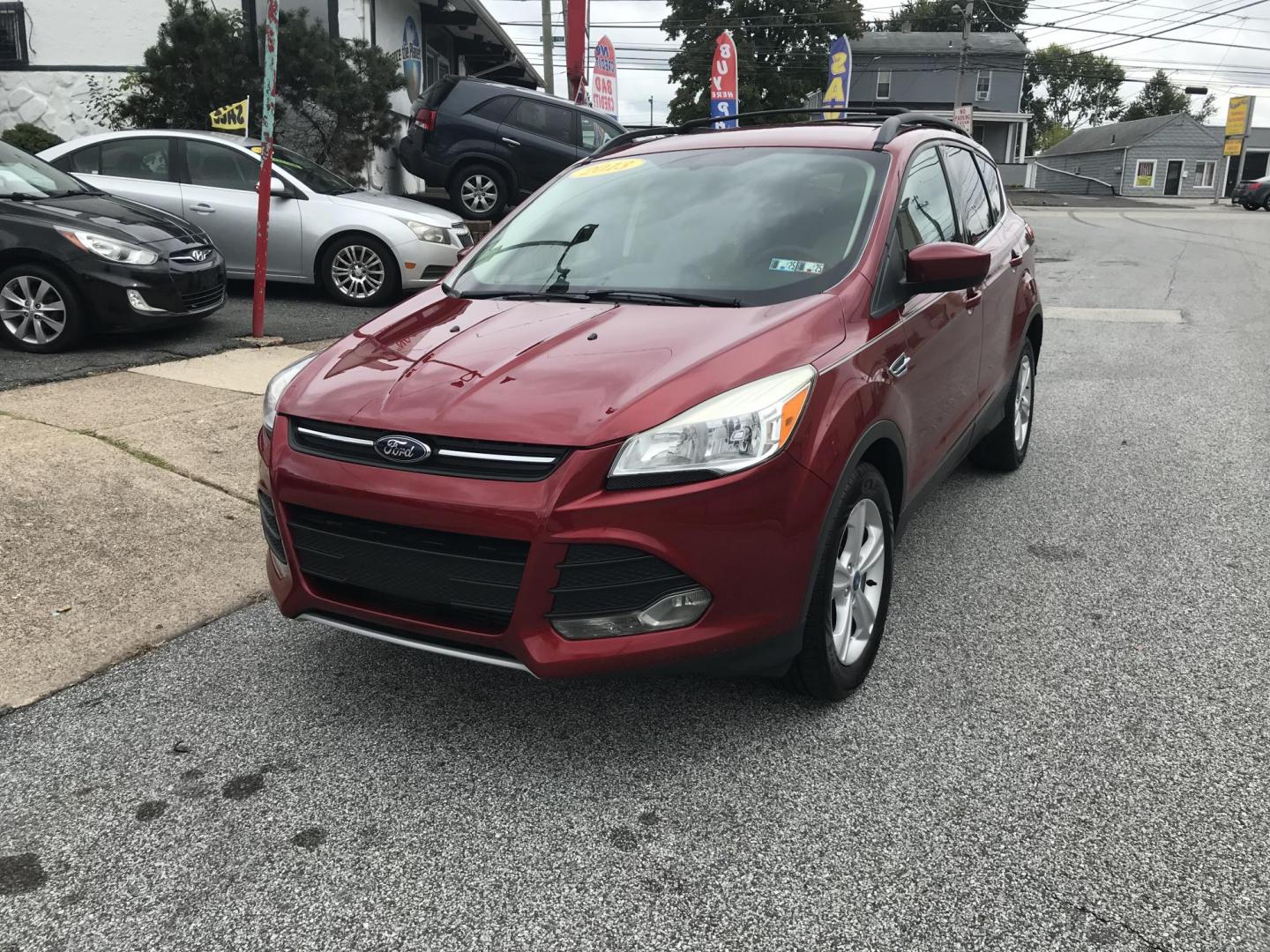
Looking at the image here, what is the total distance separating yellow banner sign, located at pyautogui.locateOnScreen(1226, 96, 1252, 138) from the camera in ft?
196

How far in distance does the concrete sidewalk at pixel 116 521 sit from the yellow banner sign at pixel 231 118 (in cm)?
507

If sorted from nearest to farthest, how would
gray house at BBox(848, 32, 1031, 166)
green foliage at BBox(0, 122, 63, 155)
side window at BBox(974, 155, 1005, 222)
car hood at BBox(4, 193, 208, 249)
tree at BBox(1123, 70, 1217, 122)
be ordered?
side window at BBox(974, 155, 1005, 222) < car hood at BBox(4, 193, 208, 249) < green foliage at BBox(0, 122, 63, 155) < gray house at BBox(848, 32, 1031, 166) < tree at BBox(1123, 70, 1217, 122)

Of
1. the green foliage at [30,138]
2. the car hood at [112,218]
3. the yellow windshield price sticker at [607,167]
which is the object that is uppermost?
the green foliage at [30,138]

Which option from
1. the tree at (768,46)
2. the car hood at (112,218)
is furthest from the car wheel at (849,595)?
the tree at (768,46)

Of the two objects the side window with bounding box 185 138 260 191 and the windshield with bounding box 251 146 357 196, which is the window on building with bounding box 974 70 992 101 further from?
the side window with bounding box 185 138 260 191

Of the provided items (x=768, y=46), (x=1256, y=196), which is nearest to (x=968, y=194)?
(x=1256, y=196)

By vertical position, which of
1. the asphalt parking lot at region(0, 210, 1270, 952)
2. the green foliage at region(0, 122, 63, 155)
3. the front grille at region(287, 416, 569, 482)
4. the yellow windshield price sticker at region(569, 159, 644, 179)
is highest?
the green foliage at region(0, 122, 63, 155)

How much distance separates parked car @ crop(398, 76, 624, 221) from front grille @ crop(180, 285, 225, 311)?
21.7 feet

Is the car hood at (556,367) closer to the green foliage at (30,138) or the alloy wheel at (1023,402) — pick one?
the alloy wheel at (1023,402)

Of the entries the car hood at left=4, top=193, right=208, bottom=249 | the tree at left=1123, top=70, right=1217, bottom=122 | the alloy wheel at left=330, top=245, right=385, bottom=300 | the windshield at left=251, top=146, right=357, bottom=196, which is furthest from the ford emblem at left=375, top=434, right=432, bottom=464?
the tree at left=1123, top=70, right=1217, bottom=122

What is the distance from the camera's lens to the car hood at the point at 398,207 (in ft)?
32.2

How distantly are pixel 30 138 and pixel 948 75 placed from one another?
51.4 m

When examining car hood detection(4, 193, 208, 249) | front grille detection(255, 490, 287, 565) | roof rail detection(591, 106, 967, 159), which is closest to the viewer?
front grille detection(255, 490, 287, 565)

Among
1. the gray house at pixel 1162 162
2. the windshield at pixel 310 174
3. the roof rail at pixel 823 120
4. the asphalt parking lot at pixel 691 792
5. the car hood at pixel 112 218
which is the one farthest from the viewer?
the gray house at pixel 1162 162
